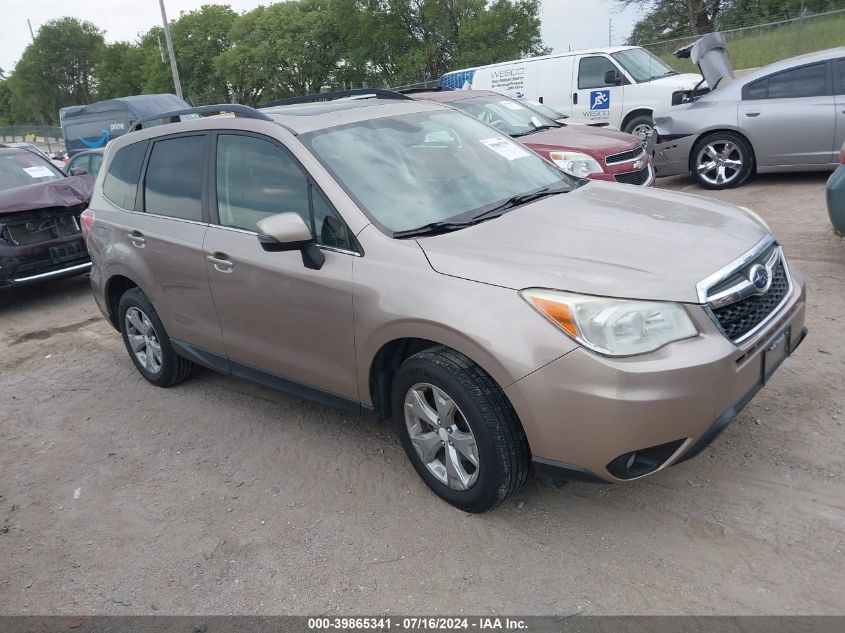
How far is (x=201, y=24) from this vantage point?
5741 centimetres

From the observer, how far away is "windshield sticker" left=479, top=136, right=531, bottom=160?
13.9ft

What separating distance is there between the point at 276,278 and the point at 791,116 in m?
7.54

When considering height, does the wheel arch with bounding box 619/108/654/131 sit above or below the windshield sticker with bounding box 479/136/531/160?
below

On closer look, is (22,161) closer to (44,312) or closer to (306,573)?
(44,312)

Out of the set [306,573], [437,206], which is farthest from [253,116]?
[306,573]

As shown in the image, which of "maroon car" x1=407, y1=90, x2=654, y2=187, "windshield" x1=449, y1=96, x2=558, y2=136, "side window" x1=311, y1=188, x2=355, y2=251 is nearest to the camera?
"side window" x1=311, y1=188, x2=355, y2=251

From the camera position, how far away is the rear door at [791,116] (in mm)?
8492

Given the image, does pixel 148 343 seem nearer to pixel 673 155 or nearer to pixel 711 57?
pixel 673 155

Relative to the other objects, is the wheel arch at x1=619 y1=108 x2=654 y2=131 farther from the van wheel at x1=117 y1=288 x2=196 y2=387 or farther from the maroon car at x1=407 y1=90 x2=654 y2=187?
A: the van wheel at x1=117 y1=288 x2=196 y2=387

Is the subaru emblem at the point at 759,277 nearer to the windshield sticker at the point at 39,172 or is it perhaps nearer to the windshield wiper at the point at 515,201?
the windshield wiper at the point at 515,201

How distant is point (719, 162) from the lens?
944cm

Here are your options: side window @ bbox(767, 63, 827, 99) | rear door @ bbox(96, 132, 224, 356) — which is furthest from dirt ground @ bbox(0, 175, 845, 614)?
side window @ bbox(767, 63, 827, 99)

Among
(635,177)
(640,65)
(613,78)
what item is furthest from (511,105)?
(640,65)

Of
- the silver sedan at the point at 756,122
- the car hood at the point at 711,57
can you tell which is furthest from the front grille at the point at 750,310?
the car hood at the point at 711,57
